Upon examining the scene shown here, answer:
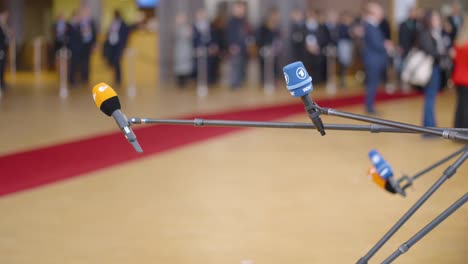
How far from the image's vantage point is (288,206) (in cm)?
613

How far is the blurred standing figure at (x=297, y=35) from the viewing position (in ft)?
61.8

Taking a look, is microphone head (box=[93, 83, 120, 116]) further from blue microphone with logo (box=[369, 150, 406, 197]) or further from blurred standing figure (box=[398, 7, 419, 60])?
blurred standing figure (box=[398, 7, 419, 60])

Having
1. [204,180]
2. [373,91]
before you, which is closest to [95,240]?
[204,180]

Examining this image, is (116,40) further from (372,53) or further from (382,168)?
(382,168)

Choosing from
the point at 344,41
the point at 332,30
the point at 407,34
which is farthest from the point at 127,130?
the point at 344,41

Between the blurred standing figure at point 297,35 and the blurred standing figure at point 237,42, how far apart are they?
4.15 feet

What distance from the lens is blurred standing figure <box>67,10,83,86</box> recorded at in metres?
18.7

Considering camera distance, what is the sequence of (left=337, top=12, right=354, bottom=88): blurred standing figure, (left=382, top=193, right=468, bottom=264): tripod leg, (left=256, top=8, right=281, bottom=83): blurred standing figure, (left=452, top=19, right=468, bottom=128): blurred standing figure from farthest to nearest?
(left=337, top=12, right=354, bottom=88): blurred standing figure
(left=256, top=8, right=281, bottom=83): blurred standing figure
(left=452, top=19, right=468, bottom=128): blurred standing figure
(left=382, top=193, right=468, bottom=264): tripod leg

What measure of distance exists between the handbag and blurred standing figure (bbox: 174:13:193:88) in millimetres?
9806

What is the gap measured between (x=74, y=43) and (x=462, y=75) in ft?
39.8

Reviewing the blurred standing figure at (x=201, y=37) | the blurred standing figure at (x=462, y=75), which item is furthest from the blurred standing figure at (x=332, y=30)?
the blurred standing figure at (x=462, y=75)

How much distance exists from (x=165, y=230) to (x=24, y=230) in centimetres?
89

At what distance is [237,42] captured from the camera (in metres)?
18.0

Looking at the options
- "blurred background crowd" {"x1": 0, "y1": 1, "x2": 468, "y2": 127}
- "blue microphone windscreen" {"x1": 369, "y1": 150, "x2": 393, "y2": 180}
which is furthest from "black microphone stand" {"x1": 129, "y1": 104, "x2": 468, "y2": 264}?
"blurred background crowd" {"x1": 0, "y1": 1, "x2": 468, "y2": 127}
